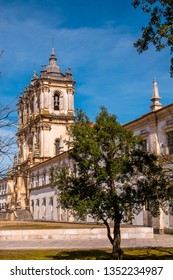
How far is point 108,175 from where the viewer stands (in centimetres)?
1373

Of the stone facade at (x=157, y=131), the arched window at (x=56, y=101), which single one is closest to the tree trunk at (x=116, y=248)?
the stone facade at (x=157, y=131)

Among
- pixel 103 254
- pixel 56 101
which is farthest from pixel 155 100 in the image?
pixel 56 101

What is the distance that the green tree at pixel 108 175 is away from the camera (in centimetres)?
1351

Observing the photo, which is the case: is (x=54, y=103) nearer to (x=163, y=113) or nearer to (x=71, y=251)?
(x=163, y=113)

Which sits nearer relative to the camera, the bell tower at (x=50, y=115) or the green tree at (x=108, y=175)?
the green tree at (x=108, y=175)

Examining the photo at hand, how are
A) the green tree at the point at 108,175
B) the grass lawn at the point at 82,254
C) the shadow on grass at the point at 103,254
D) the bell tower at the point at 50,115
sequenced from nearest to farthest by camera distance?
1. the green tree at the point at 108,175
2. the grass lawn at the point at 82,254
3. the shadow on grass at the point at 103,254
4. the bell tower at the point at 50,115

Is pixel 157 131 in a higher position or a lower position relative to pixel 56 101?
lower

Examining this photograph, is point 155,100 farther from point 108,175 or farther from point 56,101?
point 56,101

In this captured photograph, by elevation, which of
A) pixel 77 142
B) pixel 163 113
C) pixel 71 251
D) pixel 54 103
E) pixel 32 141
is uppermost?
pixel 54 103

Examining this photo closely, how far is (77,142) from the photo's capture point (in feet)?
45.9

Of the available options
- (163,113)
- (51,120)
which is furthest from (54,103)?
(163,113)

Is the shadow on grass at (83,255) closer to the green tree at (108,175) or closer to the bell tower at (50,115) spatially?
the green tree at (108,175)
